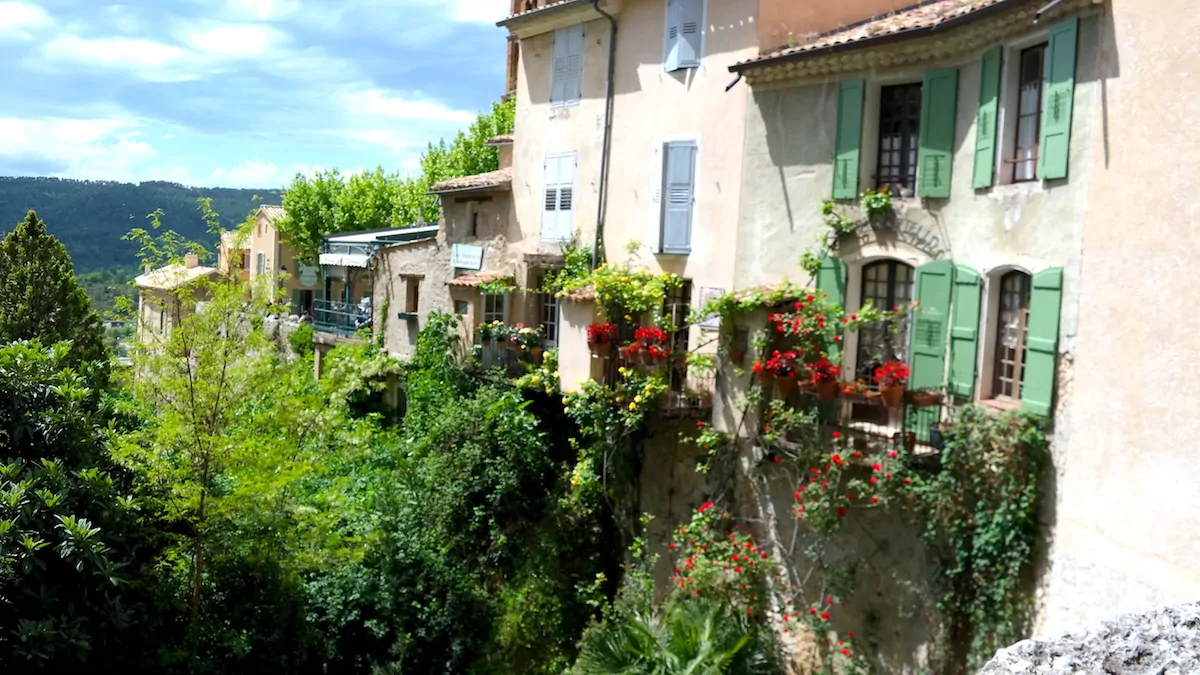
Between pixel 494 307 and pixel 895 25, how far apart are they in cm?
1048

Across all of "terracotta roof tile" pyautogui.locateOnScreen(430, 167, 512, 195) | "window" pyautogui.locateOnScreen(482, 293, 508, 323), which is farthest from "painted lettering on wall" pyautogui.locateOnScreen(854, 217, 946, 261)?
"terracotta roof tile" pyautogui.locateOnScreen(430, 167, 512, 195)

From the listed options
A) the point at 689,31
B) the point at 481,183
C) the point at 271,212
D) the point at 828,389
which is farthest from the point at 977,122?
the point at 271,212

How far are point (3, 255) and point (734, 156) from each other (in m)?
21.0

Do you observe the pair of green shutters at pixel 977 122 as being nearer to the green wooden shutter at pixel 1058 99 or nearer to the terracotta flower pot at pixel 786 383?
the green wooden shutter at pixel 1058 99

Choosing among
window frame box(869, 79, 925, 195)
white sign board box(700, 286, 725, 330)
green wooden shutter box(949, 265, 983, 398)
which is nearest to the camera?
green wooden shutter box(949, 265, 983, 398)

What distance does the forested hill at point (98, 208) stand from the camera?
106 metres

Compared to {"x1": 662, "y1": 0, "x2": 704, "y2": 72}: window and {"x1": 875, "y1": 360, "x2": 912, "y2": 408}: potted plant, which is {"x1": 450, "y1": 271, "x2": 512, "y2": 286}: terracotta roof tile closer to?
{"x1": 662, "y1": 0, "x2": 704, "y2": 72}: window

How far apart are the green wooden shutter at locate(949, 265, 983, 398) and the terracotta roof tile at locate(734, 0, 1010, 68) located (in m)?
3.03

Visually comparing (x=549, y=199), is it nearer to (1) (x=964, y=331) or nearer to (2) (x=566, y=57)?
(2) (x=566, y=57)

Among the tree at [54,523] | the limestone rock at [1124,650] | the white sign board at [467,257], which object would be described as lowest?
the tree at [54,523]

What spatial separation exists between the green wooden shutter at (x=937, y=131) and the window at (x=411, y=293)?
1360 cm

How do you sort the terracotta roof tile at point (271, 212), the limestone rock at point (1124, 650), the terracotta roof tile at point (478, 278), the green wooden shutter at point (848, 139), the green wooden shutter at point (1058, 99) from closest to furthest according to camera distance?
the limestone rock at point (1124, 650) → the green wooden shutter at point (1058, 99) → the green wooden shutter at point (848, 139) → the terracotta roof tile at point (478, 278) → the terracotta roof tile at point (271, 212)

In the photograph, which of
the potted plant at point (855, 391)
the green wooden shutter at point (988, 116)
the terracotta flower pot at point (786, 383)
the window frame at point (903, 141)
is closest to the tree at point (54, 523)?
the terracotta flower pot at point (786, 383)

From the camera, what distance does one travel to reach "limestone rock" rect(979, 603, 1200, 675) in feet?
11.5
